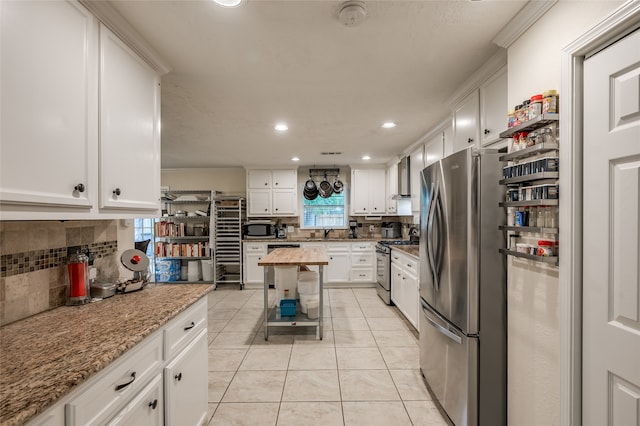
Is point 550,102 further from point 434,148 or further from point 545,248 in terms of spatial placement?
point 434,148

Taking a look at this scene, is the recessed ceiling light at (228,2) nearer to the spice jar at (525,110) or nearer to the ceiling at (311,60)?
the ceiling at (311,60)

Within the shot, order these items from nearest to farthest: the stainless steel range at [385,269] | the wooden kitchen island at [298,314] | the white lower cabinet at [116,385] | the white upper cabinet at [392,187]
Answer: the white lower cabinet at [116,385]
the wooden kitchen island at [298,314]
the stainless steel range at [385,269]
the white upper cabinet at [392,187]

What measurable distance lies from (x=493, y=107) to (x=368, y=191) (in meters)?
3.85

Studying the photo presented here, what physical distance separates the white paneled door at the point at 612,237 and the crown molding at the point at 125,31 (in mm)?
2182

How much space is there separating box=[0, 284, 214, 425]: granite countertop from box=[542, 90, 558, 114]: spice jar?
1.99m

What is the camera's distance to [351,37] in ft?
5.29

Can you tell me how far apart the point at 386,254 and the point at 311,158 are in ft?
7.16

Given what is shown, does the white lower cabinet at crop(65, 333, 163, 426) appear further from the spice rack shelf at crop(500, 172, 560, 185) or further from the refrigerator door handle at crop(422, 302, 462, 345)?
the spice rack shelf at crop(500, 172, 560, 185)

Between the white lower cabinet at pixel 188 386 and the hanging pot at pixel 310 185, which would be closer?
the white lower cabinet at pixel 188 386

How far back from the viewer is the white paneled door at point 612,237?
3.15ft

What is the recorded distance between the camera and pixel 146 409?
1.19m

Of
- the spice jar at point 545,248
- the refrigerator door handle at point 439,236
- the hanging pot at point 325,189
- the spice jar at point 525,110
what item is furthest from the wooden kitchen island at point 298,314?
the hanging pot at point 325,189

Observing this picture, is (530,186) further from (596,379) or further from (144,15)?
(144,15)

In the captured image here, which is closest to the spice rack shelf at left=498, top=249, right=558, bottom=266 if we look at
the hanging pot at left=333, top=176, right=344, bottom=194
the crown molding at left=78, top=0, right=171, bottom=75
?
the crown molding at left=78, top=0, right=171, bottom=75
